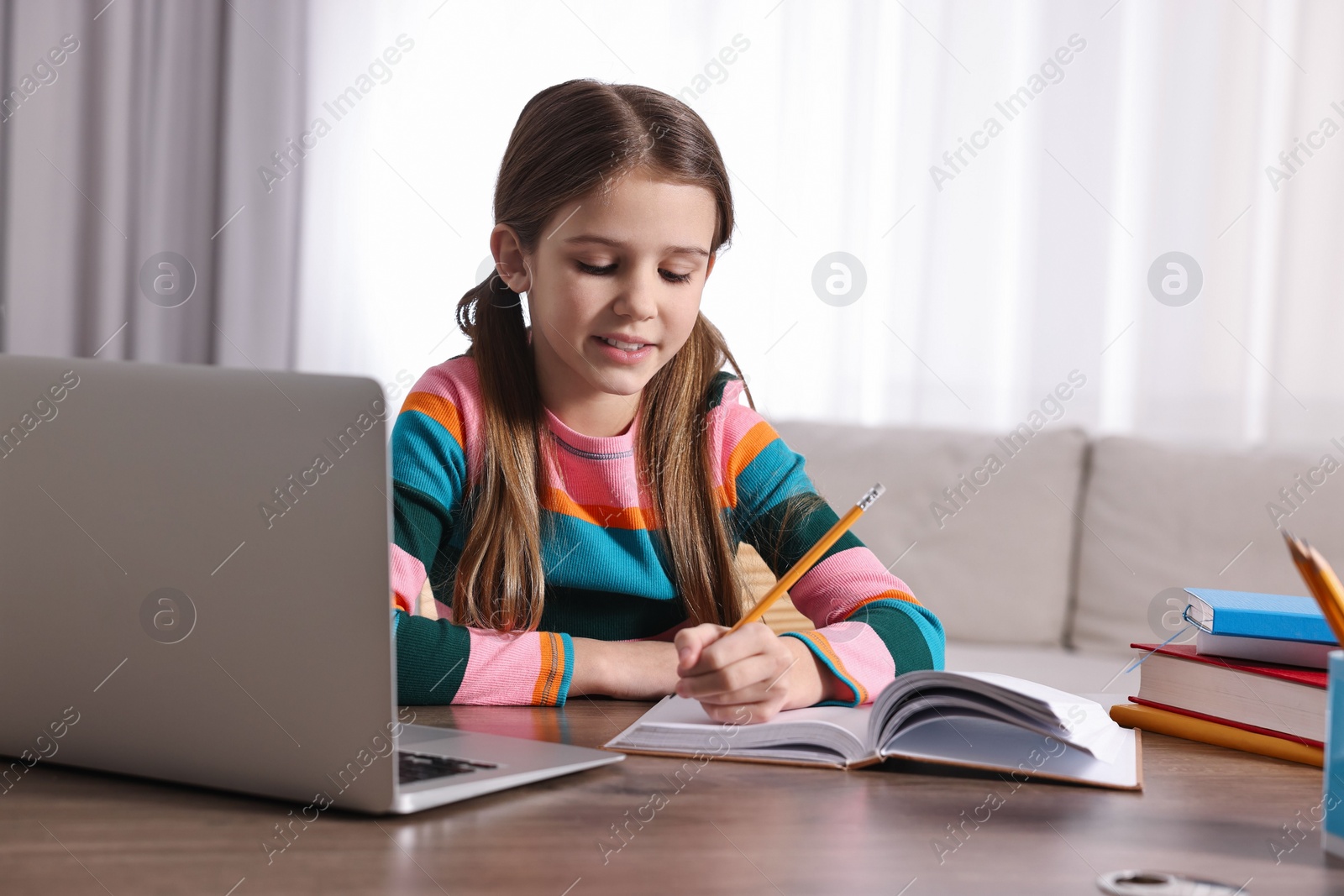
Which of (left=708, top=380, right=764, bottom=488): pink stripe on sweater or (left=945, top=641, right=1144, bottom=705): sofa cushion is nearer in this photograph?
(left=708, top=380, right=764, bottom=488): pink stripe on sweater

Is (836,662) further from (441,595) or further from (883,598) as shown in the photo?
(441,595)

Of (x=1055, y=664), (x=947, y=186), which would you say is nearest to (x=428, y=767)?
(x=1055, y=664)

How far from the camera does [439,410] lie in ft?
3.93

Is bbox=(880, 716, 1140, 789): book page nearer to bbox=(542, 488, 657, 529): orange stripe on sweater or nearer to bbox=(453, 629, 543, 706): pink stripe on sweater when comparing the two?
bbox=(453, 629, 543, 706): pink stripe on sweater

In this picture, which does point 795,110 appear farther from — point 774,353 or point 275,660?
point 275,660

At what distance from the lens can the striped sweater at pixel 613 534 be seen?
1.04 m

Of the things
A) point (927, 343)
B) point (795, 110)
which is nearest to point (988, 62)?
point (795, 110)

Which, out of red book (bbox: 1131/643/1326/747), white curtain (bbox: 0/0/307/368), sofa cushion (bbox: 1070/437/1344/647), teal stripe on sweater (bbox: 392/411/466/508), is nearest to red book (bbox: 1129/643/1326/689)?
red book (bbox: 1131/643/1326/747)

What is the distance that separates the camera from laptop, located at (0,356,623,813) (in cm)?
55

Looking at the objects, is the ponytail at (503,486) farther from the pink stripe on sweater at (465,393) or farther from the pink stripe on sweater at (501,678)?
the pink stripe on sweater at (501,678)

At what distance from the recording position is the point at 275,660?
57 cm

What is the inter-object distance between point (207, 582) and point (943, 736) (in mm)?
474

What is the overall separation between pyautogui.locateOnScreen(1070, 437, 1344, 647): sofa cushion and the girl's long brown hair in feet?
3.58

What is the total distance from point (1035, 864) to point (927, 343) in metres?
2.17
